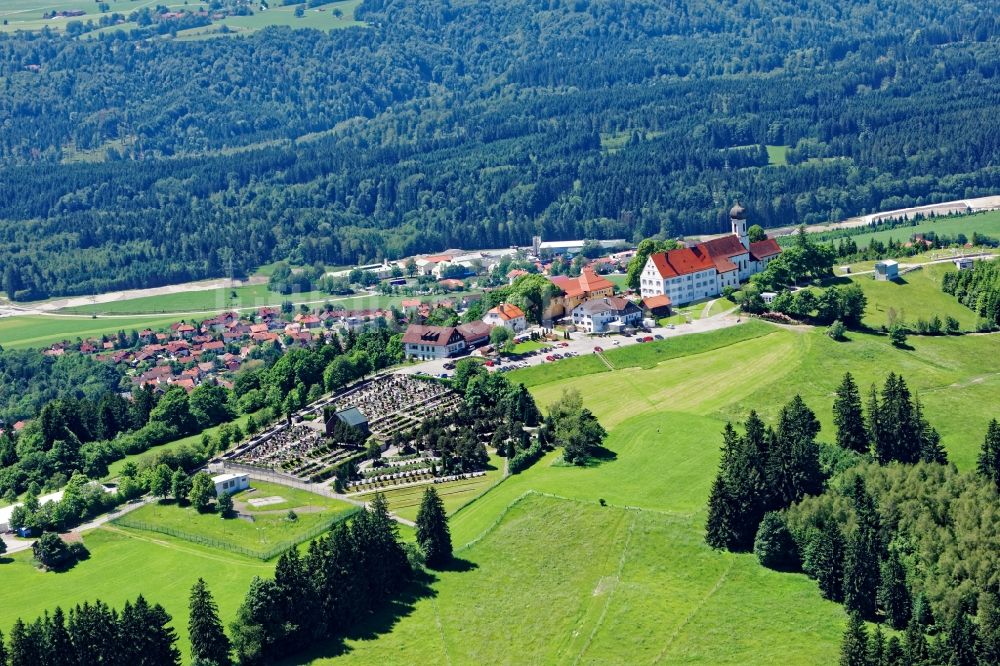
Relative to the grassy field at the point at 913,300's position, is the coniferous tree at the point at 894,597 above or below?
below

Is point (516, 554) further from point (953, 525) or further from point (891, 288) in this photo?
point (891, 288)

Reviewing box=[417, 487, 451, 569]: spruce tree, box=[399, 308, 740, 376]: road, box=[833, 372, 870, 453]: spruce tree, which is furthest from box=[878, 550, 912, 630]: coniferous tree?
box=[399, 308, 740, 376]: road

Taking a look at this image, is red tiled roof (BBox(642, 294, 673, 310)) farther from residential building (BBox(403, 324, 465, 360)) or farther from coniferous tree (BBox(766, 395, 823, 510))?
coniferous tree (BBox(766, 395, 823, 510))

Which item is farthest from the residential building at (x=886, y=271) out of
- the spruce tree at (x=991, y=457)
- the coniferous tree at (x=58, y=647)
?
the coniferous tree at (x=58, y=647)

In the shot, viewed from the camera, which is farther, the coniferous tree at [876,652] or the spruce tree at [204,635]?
the spruce tree at [204,635]

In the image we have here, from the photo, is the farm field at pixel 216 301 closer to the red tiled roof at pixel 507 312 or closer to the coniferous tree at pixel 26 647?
the red tiled roof at pixel 507 312

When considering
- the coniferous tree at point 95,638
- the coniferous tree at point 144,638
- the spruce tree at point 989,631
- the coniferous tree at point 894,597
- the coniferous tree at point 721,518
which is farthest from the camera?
the coniferous tree at point 721,518

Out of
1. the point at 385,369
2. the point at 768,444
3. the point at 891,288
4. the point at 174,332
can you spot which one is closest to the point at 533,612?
the point at 768,444
